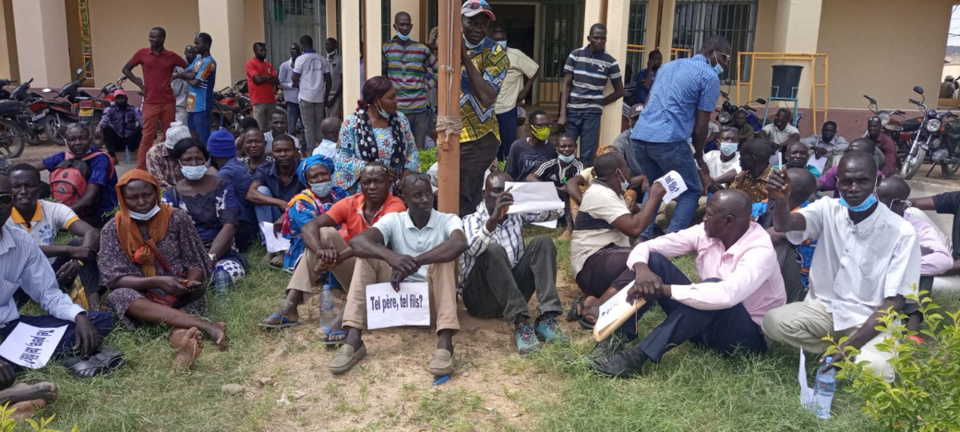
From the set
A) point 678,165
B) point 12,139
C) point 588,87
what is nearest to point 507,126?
point 588,87

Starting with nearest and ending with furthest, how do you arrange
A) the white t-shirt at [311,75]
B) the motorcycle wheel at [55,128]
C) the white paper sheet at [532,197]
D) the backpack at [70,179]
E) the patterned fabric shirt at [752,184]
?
the white paper sheet at [532,197] → the backpack at [70,179] → the patterned fabric shirt at [752,184] → the white t-shirt at [311,75] → the motorcycle wheel at [55,128]

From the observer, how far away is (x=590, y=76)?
7191mm

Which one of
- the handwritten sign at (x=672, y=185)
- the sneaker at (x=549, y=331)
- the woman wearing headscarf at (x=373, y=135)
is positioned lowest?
the sneaker at (x=549, y=331)

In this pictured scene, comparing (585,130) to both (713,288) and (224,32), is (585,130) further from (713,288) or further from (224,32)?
(224,32)

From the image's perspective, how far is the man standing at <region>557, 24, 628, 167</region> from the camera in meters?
7.19

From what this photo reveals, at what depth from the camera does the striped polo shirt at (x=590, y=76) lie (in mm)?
7191

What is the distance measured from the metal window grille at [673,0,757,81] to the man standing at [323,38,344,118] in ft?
19.2

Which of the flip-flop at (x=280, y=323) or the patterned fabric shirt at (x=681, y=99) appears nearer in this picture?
the flip-flop at (x=280, y=323)

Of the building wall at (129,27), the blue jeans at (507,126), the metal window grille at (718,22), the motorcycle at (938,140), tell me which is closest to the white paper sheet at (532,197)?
the blue jeans at (507,126)

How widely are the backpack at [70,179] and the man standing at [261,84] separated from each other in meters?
4.63

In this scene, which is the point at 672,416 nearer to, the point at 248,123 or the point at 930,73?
the point at 248,123

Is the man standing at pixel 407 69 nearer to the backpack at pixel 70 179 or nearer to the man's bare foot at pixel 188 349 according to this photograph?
the backpack at pixel 70 179

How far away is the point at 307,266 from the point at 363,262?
22.2 inches

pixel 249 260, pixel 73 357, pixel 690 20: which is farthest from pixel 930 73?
pixel 73 357
